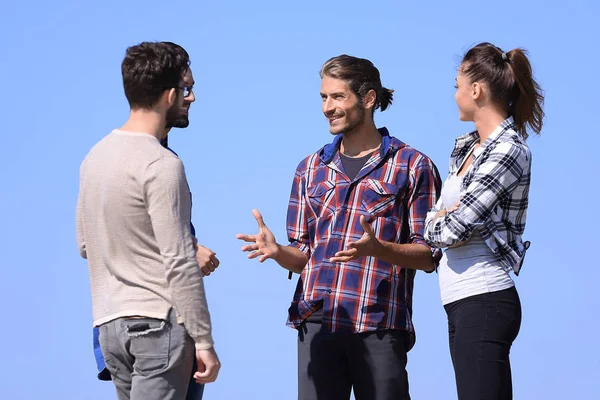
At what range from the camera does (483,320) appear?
12.3 feet

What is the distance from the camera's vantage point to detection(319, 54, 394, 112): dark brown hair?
4.75m

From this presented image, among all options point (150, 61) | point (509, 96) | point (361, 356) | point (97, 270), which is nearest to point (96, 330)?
point (97, 270)

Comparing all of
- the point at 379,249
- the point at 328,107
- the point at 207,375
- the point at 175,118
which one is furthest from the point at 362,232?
the point at 207,375

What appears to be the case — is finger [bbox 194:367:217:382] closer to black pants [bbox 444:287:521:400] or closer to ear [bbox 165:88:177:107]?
ear [bbox 165:88:177:107]

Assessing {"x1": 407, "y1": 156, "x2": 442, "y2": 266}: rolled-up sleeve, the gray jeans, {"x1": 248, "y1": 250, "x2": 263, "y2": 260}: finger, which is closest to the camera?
the gray jeans

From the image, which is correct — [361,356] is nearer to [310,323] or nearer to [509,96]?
[310,323]

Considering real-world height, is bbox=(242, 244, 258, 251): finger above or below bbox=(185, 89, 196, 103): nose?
below

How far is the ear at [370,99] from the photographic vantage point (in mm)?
Answer: 4753

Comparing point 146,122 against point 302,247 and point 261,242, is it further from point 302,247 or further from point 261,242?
point 302,247

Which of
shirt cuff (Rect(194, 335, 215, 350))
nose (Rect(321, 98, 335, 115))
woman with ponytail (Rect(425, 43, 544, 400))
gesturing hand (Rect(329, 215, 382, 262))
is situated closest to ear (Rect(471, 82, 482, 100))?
woman with ponytail (Rect(425, 43, 544, 400))

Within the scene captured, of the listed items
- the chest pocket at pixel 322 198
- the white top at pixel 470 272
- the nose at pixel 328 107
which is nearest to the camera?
the white top at pixel 470 272

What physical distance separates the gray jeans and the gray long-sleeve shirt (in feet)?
0.12

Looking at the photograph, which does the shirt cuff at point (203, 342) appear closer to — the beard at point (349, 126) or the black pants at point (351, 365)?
the black pants at point (351, 365)

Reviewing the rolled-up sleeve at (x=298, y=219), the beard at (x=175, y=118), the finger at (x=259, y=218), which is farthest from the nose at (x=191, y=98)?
the rolled-up sleeve at (x=298, y=219)
